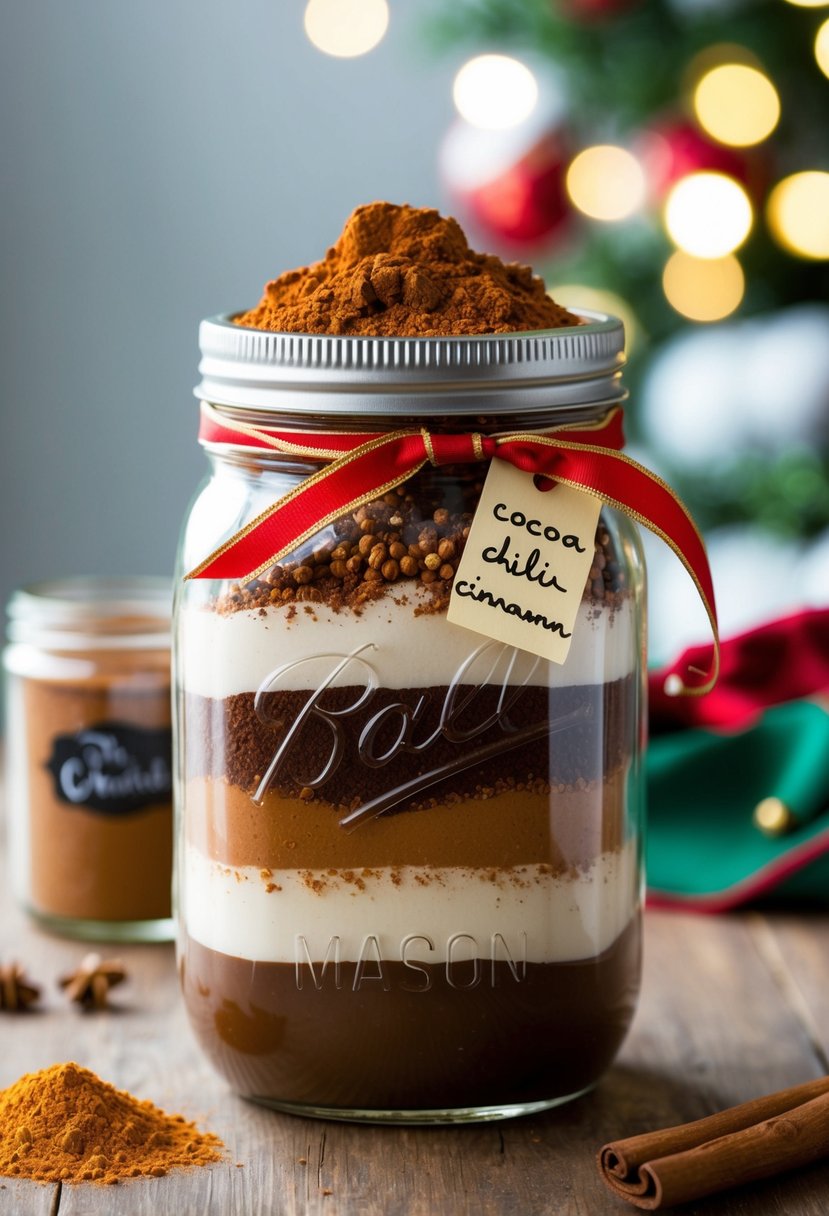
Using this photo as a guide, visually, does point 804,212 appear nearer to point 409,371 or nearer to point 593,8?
point 593,8

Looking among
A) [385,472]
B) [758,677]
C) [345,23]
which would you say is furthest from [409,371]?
[345,23]

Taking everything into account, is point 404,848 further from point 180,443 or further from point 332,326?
point 180,443

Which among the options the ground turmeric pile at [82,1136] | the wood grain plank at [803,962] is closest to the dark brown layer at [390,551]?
the ground turmeric pile at [82,1136]

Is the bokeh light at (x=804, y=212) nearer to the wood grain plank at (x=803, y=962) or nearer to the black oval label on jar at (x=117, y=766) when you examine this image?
the wood grain plank at (x=803, y=962)

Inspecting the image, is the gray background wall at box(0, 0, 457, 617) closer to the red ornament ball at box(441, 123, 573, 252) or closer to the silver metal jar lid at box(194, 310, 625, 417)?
the red ornament ball at box(441, 123, 573, 252)

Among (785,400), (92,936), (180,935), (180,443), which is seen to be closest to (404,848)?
(180,935)

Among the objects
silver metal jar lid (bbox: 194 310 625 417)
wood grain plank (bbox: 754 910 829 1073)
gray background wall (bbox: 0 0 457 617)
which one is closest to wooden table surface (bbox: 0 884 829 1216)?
wood grain plank (bbox: 754 910 829 1073)
